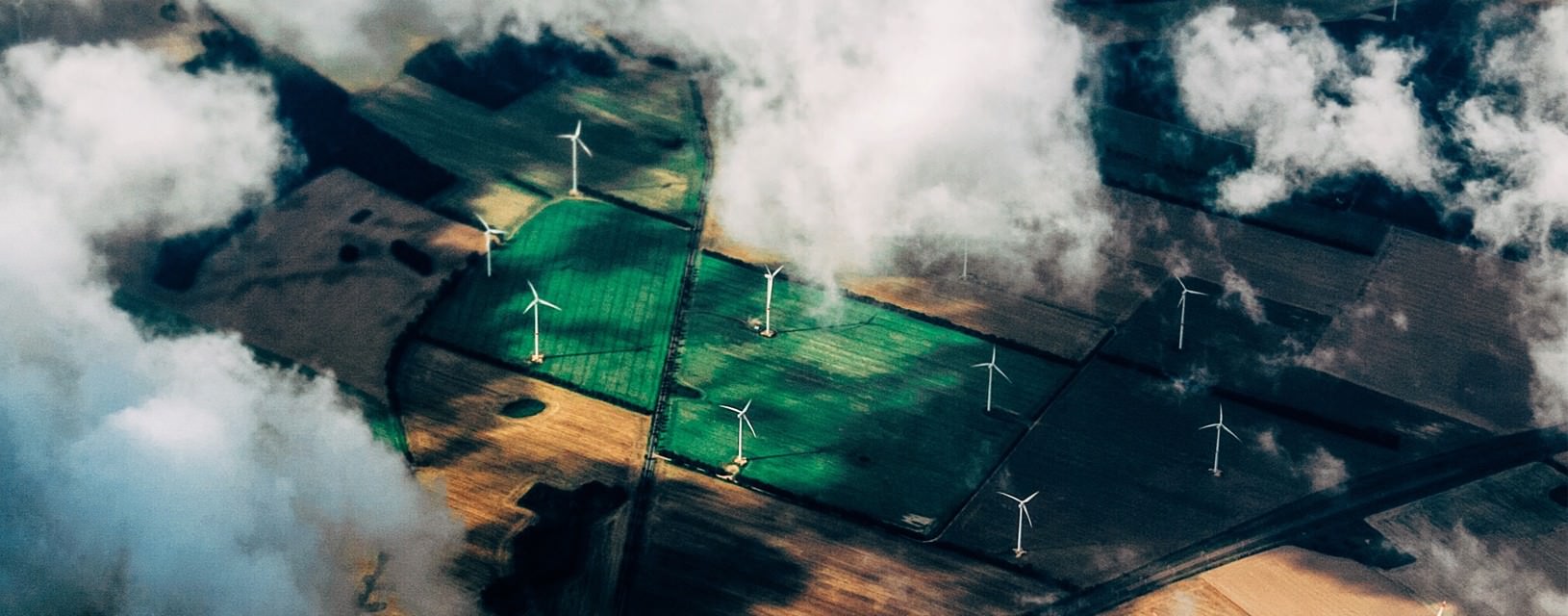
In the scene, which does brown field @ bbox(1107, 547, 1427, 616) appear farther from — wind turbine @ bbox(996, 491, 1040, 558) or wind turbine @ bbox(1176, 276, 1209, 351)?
wind turbine @ bbox(1176, 276, 1209, 351)

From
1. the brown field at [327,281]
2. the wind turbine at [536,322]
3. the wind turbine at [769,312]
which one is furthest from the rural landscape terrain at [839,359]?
the wind turbine at [536,322]

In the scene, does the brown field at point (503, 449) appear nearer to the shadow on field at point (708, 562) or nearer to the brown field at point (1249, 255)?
the shadow on field at point (708, 562)

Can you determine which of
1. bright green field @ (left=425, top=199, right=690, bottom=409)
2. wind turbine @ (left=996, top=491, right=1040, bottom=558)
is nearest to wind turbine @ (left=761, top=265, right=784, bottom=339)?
bright green field @ (left=425, top=199, right=690, bottom=409)

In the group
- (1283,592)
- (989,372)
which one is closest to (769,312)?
→ (989,372)

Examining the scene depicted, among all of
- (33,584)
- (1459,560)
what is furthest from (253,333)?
(1459,560)

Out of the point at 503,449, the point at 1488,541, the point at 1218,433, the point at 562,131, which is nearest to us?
the point at 1488,541

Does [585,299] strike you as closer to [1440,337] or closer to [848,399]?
[848,399]
